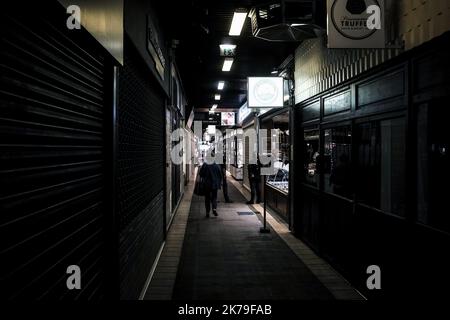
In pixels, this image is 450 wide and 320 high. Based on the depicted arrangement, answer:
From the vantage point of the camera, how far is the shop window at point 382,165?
4.63 m

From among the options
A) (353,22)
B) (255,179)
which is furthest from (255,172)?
(353,22)

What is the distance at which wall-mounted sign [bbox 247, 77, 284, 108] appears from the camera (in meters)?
9.91

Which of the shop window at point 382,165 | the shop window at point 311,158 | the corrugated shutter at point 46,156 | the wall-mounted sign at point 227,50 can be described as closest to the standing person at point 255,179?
the wall-mounted sign at point 227,50

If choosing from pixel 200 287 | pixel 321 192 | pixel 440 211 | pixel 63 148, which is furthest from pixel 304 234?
pixel 63 148

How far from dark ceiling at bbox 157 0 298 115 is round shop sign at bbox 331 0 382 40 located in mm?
2602

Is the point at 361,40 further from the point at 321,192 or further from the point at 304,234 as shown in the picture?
the point at 304,234

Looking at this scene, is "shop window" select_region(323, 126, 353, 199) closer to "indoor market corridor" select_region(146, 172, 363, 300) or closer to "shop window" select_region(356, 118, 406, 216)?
"shop window" select_region(356, 118, 406, 216)

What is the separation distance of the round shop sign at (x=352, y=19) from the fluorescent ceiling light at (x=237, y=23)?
10.2 ft

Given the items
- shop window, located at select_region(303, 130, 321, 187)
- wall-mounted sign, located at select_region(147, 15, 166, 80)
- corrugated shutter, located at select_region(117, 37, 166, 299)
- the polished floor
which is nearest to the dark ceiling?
wall-mounted sign, located at select_region(147, 15, 166, 80)

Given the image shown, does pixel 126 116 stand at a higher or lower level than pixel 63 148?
higher

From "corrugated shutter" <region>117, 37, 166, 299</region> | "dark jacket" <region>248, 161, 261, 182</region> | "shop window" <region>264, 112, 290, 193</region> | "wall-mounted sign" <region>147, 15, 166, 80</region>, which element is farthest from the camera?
"dark jacket" <region>248, 161, 261, 182</region>

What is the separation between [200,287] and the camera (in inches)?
220

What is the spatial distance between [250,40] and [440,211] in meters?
7.00

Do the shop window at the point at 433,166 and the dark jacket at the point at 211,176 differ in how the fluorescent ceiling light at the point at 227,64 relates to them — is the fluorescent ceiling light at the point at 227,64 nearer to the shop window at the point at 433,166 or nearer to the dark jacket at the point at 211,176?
the dark jacket at the point at 211,176
